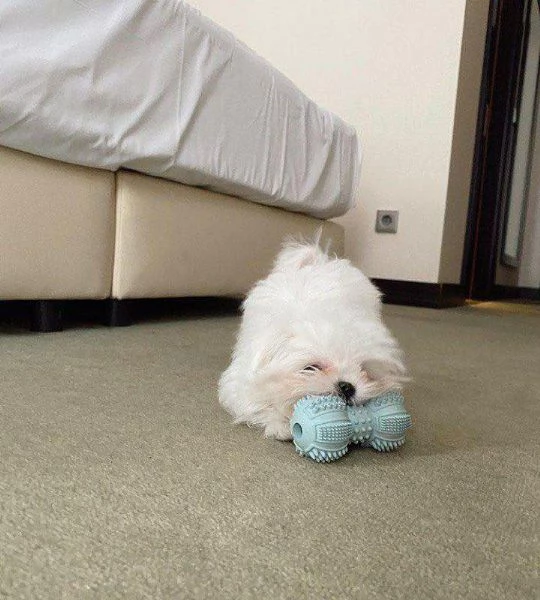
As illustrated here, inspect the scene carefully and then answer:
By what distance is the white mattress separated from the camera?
104 cm

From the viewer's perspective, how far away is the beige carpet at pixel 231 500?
1.21 feet

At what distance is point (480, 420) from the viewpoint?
0.80 meters

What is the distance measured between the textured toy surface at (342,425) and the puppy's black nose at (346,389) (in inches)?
0.5

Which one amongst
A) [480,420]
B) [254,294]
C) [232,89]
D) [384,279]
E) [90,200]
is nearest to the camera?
[480,420]

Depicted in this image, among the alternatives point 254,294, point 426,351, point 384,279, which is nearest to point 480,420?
point 254,294

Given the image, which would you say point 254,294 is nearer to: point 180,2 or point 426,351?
point 426,351

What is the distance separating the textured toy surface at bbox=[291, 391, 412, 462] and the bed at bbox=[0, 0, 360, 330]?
75 centimetres

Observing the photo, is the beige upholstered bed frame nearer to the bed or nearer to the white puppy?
the bed

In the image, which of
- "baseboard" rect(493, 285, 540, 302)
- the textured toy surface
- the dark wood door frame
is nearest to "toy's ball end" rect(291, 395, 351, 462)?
the textured toy surface

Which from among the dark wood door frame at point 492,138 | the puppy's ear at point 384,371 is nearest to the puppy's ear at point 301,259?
the puppy's ear at point 384,371

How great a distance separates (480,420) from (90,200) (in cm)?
88

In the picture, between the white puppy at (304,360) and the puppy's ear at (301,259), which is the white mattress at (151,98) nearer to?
the puppy's ear at (301,259)

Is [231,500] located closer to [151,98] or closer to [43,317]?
[43,317]

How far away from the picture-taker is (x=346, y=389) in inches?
24.9
